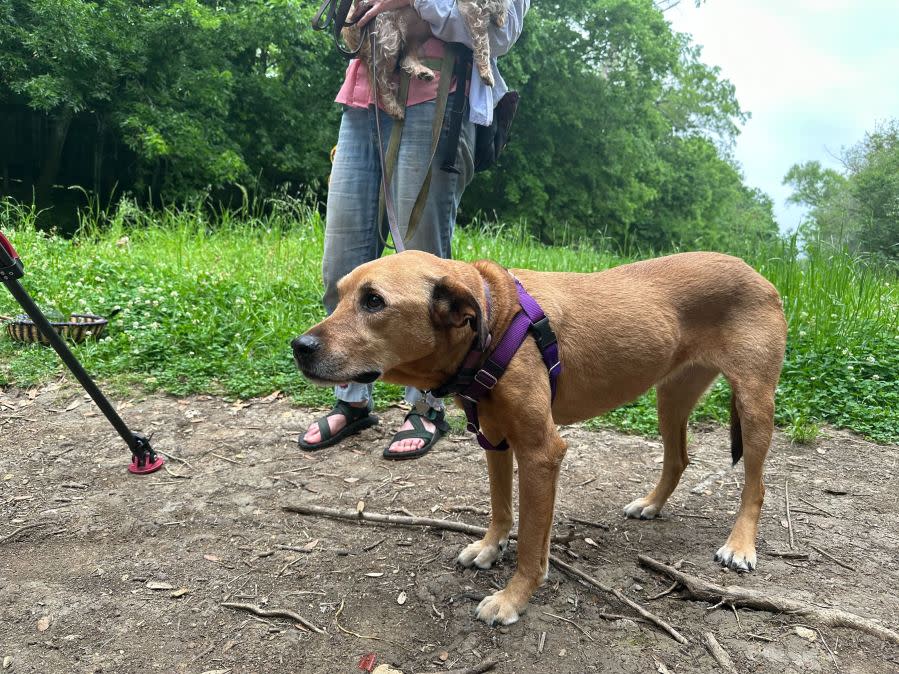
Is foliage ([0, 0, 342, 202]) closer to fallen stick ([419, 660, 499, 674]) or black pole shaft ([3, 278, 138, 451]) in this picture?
black pole shaft ([3, 278, 138, 451])

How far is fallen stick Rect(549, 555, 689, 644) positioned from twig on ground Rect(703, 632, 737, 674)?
0.08 meters

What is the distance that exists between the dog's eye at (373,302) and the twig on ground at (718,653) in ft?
Answer: 5.42

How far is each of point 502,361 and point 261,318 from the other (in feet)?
12.9

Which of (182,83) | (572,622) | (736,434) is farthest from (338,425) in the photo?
(182,83)

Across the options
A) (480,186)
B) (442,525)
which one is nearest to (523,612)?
(442,525)

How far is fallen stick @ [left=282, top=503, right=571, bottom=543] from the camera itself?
2945 mm

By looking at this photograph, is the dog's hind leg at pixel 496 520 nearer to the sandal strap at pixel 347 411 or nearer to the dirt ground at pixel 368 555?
the dirt ground at pixel 368 555

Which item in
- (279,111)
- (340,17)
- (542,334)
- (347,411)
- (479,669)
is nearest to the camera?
(479,669)

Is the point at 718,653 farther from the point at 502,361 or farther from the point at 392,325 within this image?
the point at 392,325

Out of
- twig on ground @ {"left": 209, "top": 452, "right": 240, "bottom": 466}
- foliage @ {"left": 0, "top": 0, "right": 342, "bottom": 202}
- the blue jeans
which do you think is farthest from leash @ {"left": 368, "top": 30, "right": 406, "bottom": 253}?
foliage @ {"left": 0, "top": 0, "right": 342, "bottom": 202}

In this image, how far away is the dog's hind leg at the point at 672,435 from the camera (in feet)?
10.4

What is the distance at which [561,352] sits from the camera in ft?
8.30

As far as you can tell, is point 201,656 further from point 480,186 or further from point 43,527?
point 480,186

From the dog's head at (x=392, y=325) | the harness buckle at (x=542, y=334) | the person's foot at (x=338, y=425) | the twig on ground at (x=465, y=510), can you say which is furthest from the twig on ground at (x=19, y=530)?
the harness buckle at (x=542, y=334)
